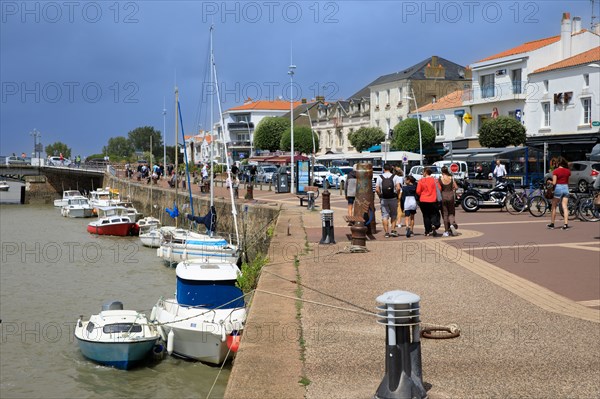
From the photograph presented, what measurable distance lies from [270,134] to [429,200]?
76.7 m

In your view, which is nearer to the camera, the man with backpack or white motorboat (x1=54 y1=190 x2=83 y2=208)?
the man with backpack

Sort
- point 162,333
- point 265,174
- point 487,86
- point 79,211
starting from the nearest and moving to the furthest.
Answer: point 162,333
point 487,86
point 265,174
point 79,211

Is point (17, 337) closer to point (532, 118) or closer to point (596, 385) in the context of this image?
point (596, 385)

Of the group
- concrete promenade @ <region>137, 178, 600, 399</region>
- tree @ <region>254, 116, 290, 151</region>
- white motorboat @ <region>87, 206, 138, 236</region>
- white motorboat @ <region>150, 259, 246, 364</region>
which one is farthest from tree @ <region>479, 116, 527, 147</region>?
tree @ <region>254, 116, 290, 151</region>

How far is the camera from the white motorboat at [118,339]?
14750 mm

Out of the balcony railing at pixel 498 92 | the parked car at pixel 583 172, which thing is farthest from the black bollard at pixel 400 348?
the balcony railing at pixel 498 92

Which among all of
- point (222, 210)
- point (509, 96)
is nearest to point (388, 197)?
point (222, 210)

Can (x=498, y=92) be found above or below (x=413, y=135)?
above

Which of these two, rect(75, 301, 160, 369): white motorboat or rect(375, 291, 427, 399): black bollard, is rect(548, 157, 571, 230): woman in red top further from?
rect(375, 291, 427, 399): black bollard

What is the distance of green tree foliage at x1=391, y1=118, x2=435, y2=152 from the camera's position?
60.8 metres

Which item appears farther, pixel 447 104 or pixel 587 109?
pixel 447 104

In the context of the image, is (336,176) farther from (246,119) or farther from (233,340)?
(246,119)

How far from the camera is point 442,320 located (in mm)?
8766

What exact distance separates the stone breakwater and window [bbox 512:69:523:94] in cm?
2177
